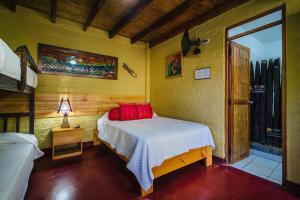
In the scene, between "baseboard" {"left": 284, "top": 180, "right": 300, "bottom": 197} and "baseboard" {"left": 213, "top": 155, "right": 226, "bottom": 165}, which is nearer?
"baseboard" {"left": 284, "top": 180, "right": 300, "bottom": 197}

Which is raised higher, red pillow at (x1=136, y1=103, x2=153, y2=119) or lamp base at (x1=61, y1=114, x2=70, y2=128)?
red pillow at (x1=136, y1=103, x2=153, y2=119)

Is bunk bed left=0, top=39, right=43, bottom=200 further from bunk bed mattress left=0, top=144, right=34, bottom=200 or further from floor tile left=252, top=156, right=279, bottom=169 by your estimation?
floor tile left=252, top=156, right=279, bottom=169

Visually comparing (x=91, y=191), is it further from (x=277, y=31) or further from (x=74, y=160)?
(x=277, y=31)

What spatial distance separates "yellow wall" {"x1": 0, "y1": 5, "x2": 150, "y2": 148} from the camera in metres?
2.67

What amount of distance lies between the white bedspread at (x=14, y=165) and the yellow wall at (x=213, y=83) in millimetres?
2691

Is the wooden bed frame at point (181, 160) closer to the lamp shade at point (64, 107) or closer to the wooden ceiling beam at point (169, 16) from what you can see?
the lamp shade at point (64, 107)

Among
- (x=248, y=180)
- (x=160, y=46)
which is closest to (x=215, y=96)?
(x=248, y=180)

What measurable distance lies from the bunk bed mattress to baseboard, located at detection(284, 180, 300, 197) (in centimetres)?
285

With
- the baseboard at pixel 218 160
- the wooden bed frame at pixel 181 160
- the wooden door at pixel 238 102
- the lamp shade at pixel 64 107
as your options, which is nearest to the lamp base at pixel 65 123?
the lamp shade at pixel 64 107

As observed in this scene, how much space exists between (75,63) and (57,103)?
3.12 ft

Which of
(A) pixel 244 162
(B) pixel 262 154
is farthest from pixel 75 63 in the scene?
(B) pixel 262 154

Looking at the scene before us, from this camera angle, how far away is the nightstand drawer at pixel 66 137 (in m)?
2.62

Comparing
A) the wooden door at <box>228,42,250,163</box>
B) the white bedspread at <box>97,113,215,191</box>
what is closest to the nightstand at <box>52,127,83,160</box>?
the white bedspread at <box>97,113,215,191</box>

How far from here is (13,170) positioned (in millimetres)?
1224
